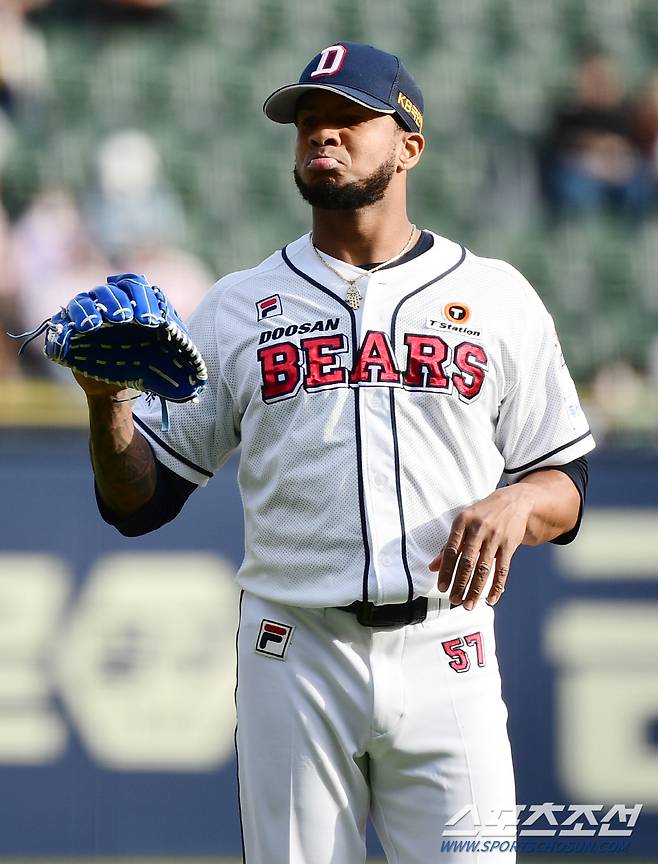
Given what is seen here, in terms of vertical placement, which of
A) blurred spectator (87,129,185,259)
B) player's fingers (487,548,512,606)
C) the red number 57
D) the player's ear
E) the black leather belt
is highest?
blurred spectator (87,129,185,259)

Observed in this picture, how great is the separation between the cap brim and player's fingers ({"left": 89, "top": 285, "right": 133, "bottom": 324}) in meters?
0.53

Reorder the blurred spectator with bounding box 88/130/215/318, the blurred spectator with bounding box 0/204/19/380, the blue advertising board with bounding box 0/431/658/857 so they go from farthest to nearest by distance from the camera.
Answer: the blurred spectator with bounding box 88/130/215/318 < the blurred spectator with bounding box 0/204/19/380 < the blue advertising board with bounding box 0/431/658/857

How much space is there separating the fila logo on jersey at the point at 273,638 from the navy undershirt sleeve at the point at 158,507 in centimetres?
27

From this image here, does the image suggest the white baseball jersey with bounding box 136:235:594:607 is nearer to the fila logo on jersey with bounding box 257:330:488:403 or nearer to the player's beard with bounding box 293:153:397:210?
the fila logo on jersey with bounding box 257:330:488:403

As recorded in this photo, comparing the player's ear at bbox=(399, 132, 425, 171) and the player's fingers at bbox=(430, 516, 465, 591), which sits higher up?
the player's ear at bbox=(399, 132, 425, 171)

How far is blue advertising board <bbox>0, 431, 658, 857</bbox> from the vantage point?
418cm

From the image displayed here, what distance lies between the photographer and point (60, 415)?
4832 millimetres

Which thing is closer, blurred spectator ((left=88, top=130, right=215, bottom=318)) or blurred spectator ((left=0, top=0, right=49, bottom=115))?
blurred spectator ((left=88, top=130, right=215, bottom=318))

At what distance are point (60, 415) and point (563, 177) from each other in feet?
9.46

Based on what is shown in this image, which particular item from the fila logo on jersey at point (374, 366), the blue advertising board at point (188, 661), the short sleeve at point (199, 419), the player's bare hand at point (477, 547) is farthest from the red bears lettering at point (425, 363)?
the blue advertising board at point (188, 661)

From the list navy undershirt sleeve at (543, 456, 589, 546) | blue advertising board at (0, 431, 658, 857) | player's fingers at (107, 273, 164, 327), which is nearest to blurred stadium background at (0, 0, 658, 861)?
blue advertising board at (0, 431, 658, 857)

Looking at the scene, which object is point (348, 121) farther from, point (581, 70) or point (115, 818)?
point (581, 70)

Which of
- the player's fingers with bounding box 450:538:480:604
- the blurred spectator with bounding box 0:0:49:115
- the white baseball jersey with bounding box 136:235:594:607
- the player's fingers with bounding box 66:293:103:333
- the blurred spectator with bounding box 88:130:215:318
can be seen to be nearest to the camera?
the player's fingers with bounding box 66:293:103:333

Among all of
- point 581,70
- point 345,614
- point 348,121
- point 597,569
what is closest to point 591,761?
point 597,569
